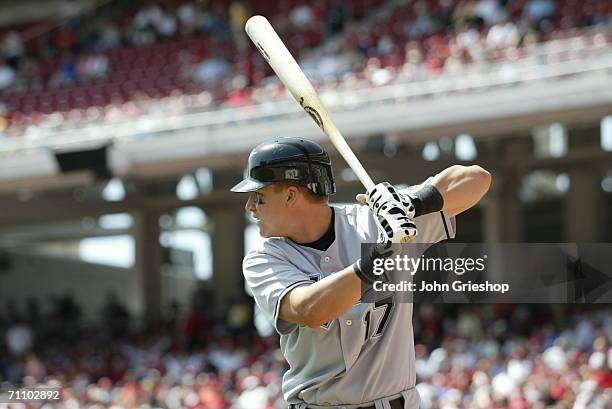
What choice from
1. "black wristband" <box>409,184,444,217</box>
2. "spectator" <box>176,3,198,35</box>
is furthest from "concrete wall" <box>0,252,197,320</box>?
"black wristband" <box>409,184,444,217</box>

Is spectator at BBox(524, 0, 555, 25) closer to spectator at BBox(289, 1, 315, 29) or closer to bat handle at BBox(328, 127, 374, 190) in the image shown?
spectator at BBox(289, 1, 315, 29)

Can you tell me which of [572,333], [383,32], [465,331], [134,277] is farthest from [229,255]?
[572,333]

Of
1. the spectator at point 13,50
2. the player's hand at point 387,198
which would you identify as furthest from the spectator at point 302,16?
the player's hand at point 387,198

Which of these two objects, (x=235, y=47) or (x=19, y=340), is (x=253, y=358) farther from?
(x=235, y=47)

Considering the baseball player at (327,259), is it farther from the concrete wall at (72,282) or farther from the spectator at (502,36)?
the concrete wall at (72,282)

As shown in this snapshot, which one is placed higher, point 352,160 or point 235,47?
point 235,47

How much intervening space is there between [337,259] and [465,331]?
28.3 feet

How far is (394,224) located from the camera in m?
2.39

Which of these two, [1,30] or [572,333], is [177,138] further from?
[1,30]

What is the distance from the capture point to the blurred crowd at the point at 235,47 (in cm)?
1198

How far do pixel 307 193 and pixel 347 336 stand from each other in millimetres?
353

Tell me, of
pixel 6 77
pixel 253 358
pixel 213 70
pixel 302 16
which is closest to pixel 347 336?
pixel 253 358

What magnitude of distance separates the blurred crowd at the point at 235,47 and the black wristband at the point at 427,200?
27.5 ft

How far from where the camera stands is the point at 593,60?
10.1 m
